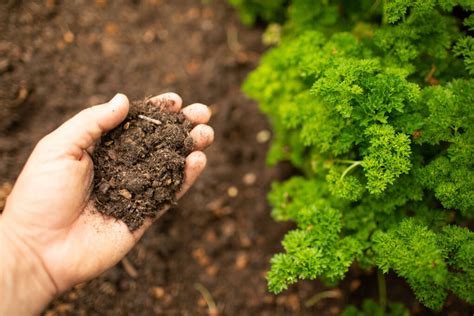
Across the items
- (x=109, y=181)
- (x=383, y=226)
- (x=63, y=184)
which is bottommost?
(x=383, y=226)

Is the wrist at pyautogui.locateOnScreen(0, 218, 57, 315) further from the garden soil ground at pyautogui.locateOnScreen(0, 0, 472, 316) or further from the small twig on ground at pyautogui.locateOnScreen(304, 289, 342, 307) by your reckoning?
the small twig on ground at pyautogui.locateOnScreen(304, 289, 342, 307)

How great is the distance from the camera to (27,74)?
356 centimetres

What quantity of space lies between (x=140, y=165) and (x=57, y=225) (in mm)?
623

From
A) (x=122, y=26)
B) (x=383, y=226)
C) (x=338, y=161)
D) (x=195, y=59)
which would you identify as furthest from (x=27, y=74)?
(x=383, y=226)

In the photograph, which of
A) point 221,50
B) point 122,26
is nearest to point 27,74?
point 122,26

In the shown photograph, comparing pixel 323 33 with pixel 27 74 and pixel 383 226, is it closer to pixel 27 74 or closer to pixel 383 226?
pixel 383 226

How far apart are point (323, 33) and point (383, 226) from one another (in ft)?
4.96

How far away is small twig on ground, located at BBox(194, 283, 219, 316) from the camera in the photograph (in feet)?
11.3

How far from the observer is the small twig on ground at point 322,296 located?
3529mm

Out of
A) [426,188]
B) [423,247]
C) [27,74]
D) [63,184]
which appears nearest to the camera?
[423,247]

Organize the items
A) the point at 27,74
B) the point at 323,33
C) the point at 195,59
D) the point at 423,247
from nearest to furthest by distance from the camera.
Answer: the point at 423,247
the point at 323,33
the point at 27,74
the point at 195,59

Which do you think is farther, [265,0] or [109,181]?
[265,0]

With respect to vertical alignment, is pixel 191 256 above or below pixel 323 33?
below

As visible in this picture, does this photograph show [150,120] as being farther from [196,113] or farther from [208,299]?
[208,299]
